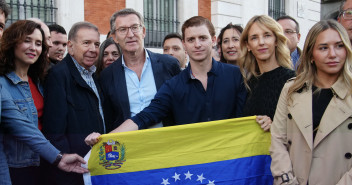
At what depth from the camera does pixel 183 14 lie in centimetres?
1059

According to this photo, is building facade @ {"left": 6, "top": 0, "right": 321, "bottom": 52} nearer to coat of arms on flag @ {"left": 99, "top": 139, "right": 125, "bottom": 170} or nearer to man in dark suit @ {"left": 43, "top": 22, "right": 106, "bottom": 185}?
man in dark suit @ {"left": 43, "top": 22, "right": 106, "bottom": 185}

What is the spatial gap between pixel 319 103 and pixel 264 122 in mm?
560

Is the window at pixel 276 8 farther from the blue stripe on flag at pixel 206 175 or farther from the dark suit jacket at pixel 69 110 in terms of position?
the dark suit jacket at pixel 69 110

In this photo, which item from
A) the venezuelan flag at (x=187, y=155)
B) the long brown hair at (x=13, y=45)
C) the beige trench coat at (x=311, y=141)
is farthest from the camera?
the venezuelan flag at (x=187, y=155)

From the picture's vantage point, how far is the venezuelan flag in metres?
2.97

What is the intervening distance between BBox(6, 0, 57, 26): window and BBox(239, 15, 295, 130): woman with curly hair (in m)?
6.12

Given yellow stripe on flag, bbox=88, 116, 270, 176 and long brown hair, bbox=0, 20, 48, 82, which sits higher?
long brown hair, bbox=0, 20, 48, 82

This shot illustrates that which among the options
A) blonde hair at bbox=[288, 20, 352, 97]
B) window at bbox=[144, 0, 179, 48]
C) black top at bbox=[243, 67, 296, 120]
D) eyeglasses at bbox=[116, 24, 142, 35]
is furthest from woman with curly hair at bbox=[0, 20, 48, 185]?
window at bbox=[144, 0, 179, 48]

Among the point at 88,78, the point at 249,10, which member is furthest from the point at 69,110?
the point at 249,10

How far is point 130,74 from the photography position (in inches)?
145

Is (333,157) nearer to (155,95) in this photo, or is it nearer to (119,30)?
(155,95)

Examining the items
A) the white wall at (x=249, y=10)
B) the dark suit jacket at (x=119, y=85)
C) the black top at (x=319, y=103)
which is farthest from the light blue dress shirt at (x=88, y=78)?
the white wall at (x=249, y=10)

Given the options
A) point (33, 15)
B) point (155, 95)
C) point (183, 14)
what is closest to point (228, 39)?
point (155, 95)

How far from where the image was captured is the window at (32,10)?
24.6ft
